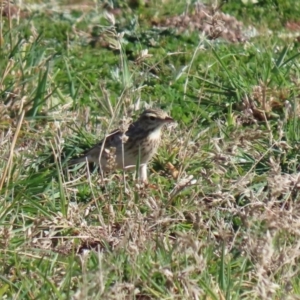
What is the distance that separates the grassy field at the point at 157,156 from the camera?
Answer: 4.96 m

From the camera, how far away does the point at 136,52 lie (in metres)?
8.74

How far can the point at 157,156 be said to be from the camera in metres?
7.24

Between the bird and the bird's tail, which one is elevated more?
the bird

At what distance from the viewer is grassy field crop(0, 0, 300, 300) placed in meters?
4.96

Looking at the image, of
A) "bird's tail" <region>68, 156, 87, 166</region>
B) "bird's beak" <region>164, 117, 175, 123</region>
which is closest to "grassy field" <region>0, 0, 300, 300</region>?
"bird's tail" <region>68, 156, 87, 166</region>

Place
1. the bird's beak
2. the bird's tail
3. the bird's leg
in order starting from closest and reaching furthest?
the bird's leg, the bird's tail, the bird's beak

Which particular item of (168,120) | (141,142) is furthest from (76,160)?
(168,120)

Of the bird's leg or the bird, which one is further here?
the bird

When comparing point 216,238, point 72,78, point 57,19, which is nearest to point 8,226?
point 216,238

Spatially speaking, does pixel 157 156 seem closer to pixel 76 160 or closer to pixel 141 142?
pixel 141 142

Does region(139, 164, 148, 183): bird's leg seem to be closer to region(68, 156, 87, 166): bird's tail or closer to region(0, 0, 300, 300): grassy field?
region(0, 0, 300, 300): grassy field

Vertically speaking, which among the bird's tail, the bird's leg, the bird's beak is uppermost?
the bird's beak

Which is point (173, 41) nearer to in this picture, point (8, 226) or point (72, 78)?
point (72, 78)

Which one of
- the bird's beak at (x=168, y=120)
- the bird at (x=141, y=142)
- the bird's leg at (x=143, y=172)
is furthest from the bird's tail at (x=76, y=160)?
the bird's beak at (x=168, y=120)
